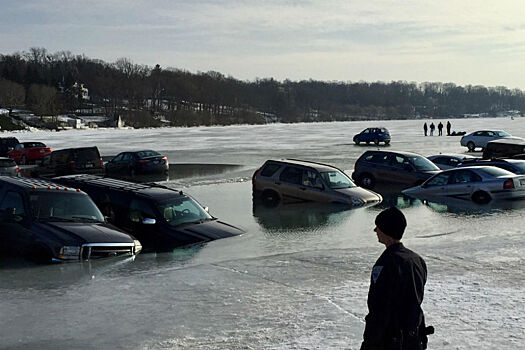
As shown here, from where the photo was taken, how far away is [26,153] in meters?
40.2

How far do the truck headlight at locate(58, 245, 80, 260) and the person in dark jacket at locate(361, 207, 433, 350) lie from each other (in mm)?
8473

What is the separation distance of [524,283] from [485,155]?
2686 cm

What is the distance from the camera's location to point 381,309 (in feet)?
16.2

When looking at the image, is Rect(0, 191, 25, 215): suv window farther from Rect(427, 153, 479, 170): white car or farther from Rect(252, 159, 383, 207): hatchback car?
Rect(427, 153, 479, 170): white car

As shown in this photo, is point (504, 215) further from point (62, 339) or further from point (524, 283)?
point (62, 339)

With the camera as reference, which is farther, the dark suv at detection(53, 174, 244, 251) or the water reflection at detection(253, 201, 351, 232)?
the water reflection at detection(253, 201, 351, 232)

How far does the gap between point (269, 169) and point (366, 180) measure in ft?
17.7

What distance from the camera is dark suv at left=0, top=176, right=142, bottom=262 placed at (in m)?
12.5

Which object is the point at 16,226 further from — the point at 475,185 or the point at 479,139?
the point at 479,139

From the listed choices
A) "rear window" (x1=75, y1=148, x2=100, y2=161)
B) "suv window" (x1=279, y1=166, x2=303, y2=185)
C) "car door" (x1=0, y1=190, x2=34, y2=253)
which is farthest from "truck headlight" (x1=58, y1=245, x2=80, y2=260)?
"rear window" (x1=75, y1=148, x2=100, y2=161)

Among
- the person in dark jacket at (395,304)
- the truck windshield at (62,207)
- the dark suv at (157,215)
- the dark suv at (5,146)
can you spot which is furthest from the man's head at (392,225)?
the dark suv at (5,146)

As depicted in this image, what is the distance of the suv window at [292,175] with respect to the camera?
21.2 meters

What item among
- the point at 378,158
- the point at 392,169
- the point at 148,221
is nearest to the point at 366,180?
the point at 378,158

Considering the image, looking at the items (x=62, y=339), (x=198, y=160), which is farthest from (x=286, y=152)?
(x=62, y=339)
